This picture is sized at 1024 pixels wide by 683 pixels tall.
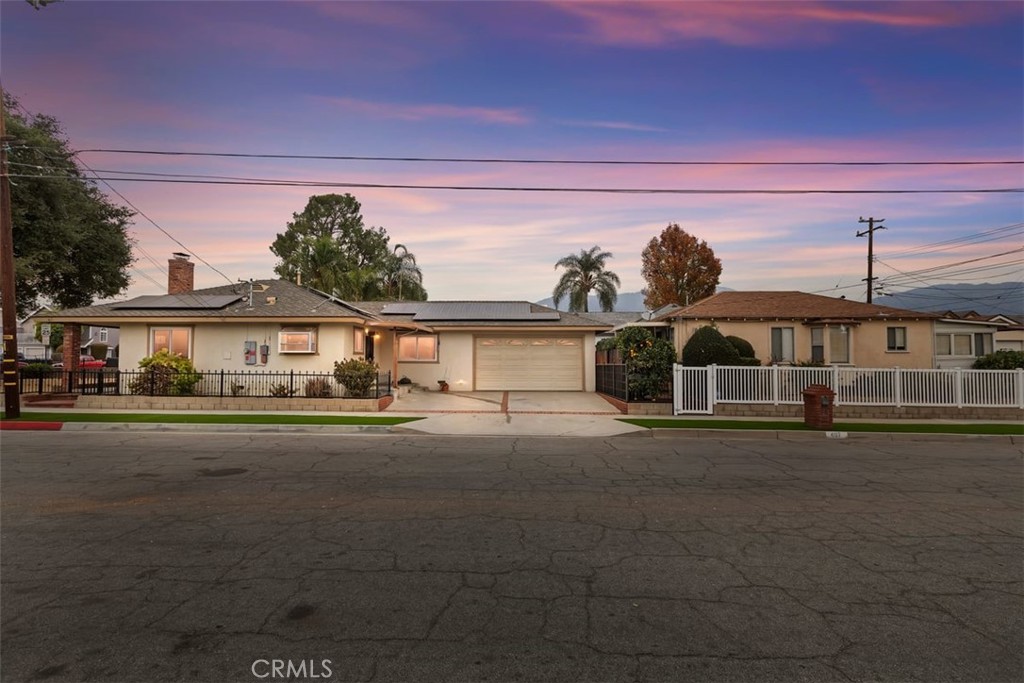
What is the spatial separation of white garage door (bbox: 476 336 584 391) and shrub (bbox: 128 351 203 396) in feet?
40.1

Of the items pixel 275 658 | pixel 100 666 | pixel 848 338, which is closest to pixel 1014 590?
pixel 275 658

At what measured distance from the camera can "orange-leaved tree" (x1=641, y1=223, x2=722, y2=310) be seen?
50.2m

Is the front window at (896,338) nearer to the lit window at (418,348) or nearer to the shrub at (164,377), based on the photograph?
the lit window at (418,348)

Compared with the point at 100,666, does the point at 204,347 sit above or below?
above

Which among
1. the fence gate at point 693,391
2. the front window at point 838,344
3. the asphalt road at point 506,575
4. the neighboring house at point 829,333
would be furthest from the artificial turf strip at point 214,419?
the front window at point 838,344

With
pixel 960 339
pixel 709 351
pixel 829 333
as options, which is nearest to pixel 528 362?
pixel 709 351

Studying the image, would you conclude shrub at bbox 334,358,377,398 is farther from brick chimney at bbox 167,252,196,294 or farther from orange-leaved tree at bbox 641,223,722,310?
orange-leaved tree at bbox 641,223,722,310

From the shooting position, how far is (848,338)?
72.8 feet

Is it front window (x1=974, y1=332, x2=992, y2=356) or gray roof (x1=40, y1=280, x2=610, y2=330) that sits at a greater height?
gray roof (x1=40, y1=280, x2=610, y2=330)

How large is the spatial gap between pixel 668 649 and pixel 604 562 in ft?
4.80

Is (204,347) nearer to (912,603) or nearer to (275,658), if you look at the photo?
(275,658)

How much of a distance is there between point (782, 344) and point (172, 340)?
989 inches

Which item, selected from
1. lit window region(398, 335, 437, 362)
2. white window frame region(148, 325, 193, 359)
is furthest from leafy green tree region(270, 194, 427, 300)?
white window frame region(148, 325, 193, 359)

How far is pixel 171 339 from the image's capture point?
813 inches
